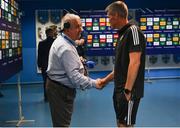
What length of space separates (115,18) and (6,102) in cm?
491

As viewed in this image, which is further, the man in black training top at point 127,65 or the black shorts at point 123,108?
the black shorts at point 123,108

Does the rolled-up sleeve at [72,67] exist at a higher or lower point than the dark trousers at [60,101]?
higher

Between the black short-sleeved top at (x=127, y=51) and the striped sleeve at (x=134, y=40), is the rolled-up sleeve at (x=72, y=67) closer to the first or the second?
the black short-sleeved top at (x=127, y=51)

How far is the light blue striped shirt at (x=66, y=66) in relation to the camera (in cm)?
267

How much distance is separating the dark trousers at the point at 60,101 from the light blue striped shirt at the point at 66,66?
0.19ft

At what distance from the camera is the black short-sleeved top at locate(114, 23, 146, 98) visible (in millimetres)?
2650

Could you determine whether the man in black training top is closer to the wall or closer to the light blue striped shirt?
the light blue striped shirt

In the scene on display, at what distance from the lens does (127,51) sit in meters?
2.68

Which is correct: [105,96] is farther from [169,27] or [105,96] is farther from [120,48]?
[120,48]

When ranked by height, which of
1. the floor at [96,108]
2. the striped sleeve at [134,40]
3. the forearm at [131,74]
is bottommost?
the floor at [96,108]

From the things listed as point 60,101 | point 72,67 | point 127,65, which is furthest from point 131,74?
point 60,101

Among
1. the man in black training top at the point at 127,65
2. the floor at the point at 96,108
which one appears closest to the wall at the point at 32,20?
the floor at the point at 96,108

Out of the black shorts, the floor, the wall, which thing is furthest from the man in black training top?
the wall

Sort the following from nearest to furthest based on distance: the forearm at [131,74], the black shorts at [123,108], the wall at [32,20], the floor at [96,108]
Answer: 1. the forearm at [131,74]
2. the black shorts at [123,108]
3. the floor at [96,108]
4. the wall at [32,20]
